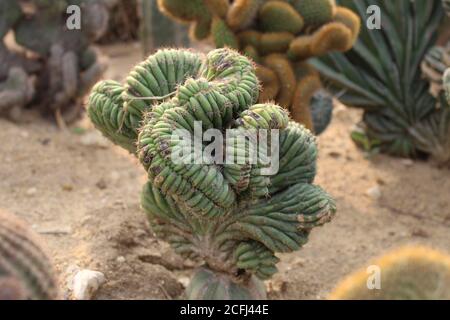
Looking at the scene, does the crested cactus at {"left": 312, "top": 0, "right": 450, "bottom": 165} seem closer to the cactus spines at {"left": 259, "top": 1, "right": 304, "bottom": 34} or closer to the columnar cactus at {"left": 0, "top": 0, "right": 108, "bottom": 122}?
the cactus spines at {"left": 259, "top": 1, "right": 304, "bottom": 34}

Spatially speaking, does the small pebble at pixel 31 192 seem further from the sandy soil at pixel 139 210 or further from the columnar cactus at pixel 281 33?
the columnar cactus at pixel 281 33

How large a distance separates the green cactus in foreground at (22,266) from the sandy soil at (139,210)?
108 cm

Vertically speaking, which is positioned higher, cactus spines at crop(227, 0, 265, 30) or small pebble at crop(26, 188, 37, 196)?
cactus spines at crop(227, 0, 265, 30)

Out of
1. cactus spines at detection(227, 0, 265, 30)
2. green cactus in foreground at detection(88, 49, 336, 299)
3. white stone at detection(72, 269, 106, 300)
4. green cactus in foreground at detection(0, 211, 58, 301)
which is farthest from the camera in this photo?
cactus spines at detection(227, 0, 265, 30)

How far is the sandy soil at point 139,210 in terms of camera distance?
3.17 metres

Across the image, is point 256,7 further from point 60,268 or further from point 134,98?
point 60,268

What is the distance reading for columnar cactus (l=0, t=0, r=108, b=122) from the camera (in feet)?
15.1

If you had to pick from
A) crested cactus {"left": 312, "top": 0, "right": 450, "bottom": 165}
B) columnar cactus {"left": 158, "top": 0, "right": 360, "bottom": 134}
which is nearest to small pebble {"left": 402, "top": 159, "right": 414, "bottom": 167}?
crested cactus {"left": 312, "top": 0, "right": 450, "bottom": 165}

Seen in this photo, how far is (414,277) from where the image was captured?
184 centimetres

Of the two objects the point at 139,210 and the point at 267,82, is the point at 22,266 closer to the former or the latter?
the point at 139,210

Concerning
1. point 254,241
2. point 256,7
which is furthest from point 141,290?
point 256,7

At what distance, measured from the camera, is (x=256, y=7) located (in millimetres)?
3525

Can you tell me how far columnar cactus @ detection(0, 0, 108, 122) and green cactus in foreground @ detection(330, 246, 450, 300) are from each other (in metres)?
3.18

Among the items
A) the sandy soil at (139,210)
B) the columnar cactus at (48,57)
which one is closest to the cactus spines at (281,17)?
the sandy soil at (139,210)
